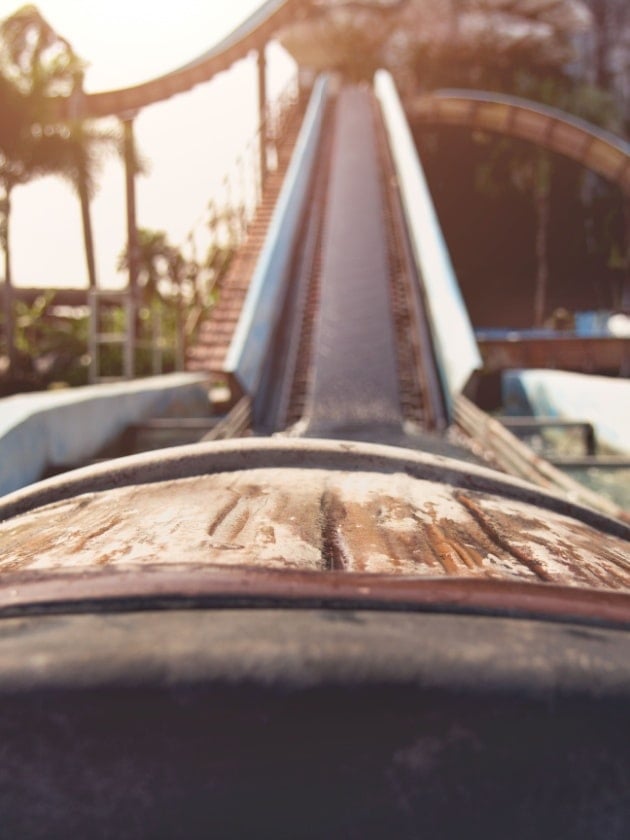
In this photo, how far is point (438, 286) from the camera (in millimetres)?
6484

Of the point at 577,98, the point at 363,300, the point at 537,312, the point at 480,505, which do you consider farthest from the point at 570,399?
the point at 577,98

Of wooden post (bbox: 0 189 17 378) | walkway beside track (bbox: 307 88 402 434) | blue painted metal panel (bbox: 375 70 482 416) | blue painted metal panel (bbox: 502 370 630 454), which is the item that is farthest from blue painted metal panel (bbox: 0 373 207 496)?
wooden post (bbox: 0 189 17 378)

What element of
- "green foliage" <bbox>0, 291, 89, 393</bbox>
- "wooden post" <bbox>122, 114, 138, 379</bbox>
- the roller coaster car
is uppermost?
"wooden post" <bbox>122, 114, 138, 379</bbox>

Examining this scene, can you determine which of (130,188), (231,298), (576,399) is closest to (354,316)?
(576,399)

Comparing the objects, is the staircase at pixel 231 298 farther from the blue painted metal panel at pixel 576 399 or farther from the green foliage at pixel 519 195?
the green foliage at pixel 519 195

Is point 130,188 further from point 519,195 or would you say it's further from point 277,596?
point 277,596

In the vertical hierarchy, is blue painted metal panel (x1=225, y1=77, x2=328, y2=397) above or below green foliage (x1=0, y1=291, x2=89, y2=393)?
above

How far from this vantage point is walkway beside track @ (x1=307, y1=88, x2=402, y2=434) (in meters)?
4.86

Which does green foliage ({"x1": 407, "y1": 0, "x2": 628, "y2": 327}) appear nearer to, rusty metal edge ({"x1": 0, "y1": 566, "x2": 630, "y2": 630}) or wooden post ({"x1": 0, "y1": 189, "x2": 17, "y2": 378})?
wooden post ({"x1": 0, "y1": 189, "x2": 17, "y2": 378})

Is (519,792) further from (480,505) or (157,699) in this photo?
(480,505)

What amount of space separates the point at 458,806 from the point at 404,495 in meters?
0.72

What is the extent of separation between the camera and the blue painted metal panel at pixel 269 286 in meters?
5.48

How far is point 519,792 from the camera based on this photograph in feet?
2.27

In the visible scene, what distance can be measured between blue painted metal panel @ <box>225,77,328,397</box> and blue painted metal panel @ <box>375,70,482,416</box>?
1.28 m
